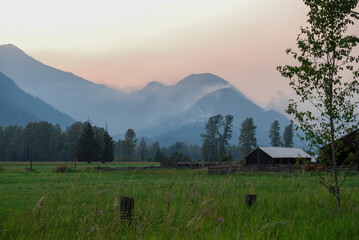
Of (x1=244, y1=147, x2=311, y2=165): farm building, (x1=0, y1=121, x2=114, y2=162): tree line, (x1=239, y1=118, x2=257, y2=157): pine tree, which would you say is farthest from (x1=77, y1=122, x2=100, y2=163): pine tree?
(x1=244, y1=147, x2=311, y2=165): farm building

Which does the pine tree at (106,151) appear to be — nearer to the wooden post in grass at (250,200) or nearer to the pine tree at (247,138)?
the pine tree at (247,138)

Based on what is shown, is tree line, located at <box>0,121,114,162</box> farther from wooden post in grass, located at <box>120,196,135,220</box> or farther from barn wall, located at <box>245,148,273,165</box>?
wooden post in grass, located at <box>120,196,135,220</box>

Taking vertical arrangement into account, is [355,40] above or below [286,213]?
above

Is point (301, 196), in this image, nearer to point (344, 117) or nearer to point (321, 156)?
point (321, 156)

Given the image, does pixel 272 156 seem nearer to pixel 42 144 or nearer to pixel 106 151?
pixel 106 151

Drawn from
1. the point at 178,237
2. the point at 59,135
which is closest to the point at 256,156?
the point at 178,237

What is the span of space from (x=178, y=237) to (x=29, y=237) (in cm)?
297

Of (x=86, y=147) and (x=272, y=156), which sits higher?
(x=86, y=147)

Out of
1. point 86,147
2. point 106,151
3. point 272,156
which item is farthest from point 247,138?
point 86,147

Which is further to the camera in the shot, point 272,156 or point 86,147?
point 86,147

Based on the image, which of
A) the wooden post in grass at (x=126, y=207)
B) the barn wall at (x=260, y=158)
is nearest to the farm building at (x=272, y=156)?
the barn wall at (x=260, y=158)

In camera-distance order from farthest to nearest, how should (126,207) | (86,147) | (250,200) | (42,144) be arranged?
(42,144), (86,147), (250,200), (126,207)

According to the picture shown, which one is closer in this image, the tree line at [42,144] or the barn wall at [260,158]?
the barn wall at [260,158]

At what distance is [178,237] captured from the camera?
19.6 ft
